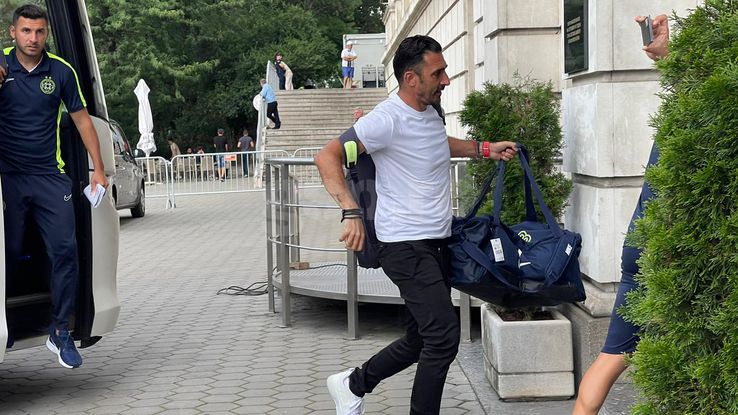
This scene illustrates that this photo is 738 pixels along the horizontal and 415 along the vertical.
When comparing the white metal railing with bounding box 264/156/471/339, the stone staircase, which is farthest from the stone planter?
the stone staircase

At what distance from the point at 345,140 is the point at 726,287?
2.33m

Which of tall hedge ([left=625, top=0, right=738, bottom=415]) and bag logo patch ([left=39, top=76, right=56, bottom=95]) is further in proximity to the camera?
bag logo patch ([left=39, top=76, right=56, bottom=95])

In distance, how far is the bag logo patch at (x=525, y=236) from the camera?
5.07m

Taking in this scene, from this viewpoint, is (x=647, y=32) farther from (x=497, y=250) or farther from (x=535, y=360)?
(x=535, y=360)

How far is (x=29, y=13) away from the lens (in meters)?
6.02

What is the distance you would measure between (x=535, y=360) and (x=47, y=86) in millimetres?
2966

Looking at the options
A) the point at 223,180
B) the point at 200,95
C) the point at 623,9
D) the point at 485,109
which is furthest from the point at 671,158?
the point at 200,95

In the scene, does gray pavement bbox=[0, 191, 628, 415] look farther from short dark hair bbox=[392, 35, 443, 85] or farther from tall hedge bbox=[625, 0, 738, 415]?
tall hedge bbox=[625, 0, 738, 415]

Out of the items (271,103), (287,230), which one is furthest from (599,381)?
(271,103)

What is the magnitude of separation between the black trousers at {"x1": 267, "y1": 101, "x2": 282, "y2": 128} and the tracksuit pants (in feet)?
95.0

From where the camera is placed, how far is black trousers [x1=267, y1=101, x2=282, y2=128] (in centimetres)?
3500

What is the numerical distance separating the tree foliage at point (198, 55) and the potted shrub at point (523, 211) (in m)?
40.1

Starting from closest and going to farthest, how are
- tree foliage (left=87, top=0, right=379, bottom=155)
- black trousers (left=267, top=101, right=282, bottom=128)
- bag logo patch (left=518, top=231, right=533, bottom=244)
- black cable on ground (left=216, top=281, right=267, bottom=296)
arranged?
bag logo patch (left=518, top=231, right=533, bottom=244), black cable on ground (left=216, top=281, right=267, bottom=296), black trousers (left=267, top=101, right=282, bottom=128), tree foliage (left=87, top=0, right=379, bottom=155)

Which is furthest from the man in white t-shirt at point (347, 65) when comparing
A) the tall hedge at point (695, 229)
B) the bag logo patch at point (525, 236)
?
the tall hedge at point (695, 229)
